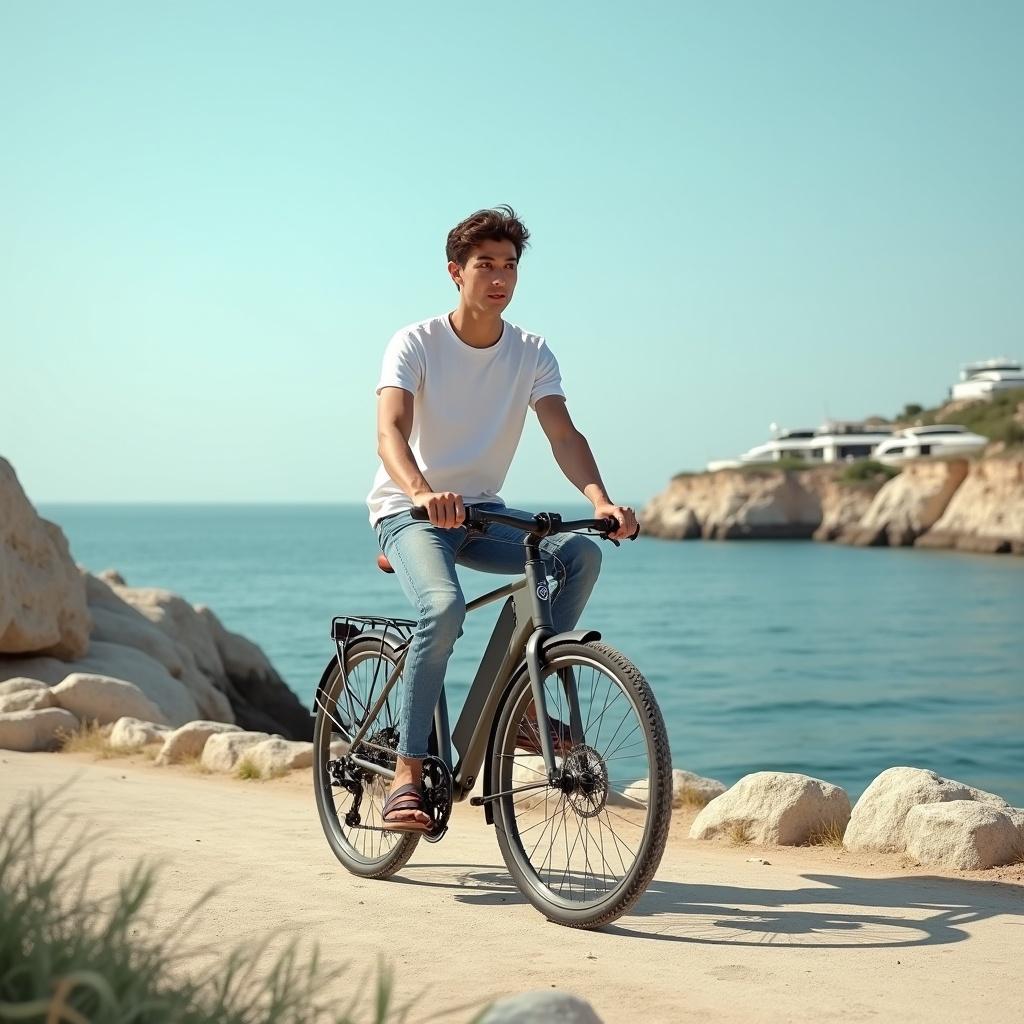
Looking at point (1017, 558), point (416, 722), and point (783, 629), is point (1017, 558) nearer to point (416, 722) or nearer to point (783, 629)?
point (783, 629)

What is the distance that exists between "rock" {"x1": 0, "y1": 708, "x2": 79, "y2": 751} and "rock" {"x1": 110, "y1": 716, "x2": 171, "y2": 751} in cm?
35

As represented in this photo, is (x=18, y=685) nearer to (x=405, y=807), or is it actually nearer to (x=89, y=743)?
(x=89, y=743)

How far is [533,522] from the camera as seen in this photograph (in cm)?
453

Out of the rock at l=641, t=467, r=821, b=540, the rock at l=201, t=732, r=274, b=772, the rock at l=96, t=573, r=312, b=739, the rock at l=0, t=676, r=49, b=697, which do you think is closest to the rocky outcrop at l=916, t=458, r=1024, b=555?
the rock at l=641, t=467, r=821, b=540

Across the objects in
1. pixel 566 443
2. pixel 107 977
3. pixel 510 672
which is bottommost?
pixel 107 977

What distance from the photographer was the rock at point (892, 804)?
596 centimetres

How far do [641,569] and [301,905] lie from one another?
76.8 metres

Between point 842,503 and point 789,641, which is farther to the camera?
point 842,503

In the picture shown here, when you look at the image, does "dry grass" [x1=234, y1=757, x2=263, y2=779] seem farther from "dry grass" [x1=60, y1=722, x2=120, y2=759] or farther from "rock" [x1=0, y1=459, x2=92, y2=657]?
"rock" [x1=0, y1=459, x2=92, y2=657]

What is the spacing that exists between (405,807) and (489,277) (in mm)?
1891

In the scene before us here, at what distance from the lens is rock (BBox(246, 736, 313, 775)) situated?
8.17m

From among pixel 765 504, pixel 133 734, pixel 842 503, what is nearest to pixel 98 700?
pixel 133 734

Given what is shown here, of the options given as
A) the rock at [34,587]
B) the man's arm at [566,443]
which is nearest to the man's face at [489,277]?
the man's arm at [566,443]

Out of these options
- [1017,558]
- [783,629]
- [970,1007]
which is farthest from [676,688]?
[1017,558]
